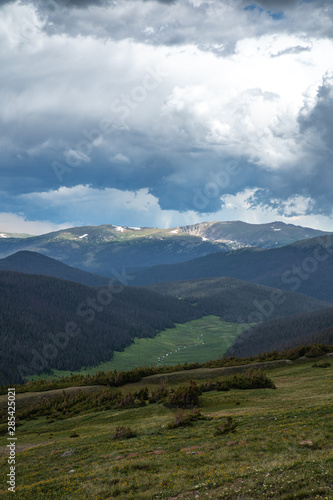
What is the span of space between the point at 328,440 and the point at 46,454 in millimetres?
23687

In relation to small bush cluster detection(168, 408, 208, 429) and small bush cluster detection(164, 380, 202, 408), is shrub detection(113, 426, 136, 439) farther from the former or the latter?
small bush cluster detection(164, 380, 202, 408)

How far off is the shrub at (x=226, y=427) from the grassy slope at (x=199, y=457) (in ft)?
1.71

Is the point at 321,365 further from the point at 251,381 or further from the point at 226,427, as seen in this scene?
the point at 226,427

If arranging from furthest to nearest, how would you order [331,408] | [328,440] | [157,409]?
[157,409] → [331,408] → [328,440]

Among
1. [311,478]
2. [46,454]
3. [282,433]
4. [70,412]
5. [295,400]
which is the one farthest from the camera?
[70,412]

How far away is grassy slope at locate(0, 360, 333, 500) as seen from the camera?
59.5ft

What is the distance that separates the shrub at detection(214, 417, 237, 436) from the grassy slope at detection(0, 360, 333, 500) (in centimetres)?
52

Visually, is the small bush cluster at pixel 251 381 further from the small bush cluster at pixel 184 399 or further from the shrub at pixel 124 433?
the shrub at pixel 124 433

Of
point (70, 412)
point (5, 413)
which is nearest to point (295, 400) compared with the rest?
point (70, 412)

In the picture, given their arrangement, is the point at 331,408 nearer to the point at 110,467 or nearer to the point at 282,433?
the point at 282,433

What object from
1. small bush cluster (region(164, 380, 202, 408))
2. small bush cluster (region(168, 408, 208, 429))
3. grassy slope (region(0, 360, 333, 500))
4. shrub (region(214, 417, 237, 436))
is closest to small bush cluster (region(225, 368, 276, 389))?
grassy slope (region(0, 360, 333, 500))

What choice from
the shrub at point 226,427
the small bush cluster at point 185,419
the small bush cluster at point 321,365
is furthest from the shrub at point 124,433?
the small bush cluster at point 321,365

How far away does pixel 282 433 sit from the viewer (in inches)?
1009

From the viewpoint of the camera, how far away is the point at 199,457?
938 inches
